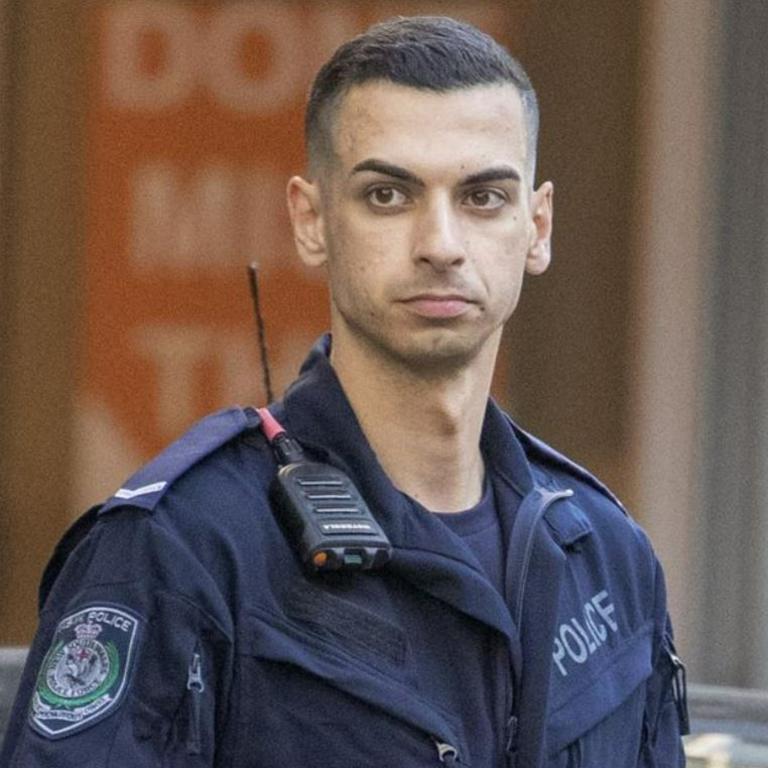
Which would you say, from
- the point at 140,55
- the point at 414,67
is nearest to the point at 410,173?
the point at 414,67

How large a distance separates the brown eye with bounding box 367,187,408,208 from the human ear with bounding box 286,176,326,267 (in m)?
0.10

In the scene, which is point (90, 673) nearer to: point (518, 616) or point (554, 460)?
point (518, 616)

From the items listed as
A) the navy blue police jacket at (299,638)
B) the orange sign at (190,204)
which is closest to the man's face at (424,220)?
the navy blue police jacket at (299,638)

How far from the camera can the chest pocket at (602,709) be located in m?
2.60

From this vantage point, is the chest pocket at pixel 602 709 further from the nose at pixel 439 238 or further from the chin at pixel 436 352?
the nose at pixel 439 238

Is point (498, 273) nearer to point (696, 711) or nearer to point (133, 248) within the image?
point (696, 711)

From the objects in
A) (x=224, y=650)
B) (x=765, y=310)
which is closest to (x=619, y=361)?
(x=765, y=310)

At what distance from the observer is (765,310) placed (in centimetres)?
580

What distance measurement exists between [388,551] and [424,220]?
1.15 ft

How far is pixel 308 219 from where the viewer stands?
2.71 m

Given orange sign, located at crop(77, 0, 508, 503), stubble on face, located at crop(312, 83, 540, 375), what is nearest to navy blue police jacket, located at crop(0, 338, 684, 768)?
stubble on face, located at crop(312, 83, 540, 375)

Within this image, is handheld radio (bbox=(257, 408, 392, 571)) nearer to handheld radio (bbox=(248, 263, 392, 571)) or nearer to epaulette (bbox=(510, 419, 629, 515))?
handheld radio (bbox=(248, 263, 392, 571))

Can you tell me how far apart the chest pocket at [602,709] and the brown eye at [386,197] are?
0.52 m

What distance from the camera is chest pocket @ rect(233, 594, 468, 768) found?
240cm
